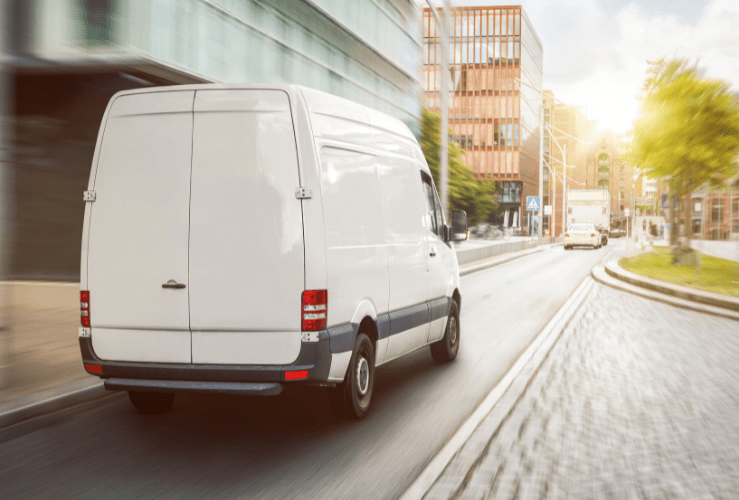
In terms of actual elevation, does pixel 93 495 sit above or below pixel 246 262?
below

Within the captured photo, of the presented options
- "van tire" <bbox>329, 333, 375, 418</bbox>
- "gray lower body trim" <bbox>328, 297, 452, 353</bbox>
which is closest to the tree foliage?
"gray lower body trim" <bbox>328, 297, 452, 353</bbox>

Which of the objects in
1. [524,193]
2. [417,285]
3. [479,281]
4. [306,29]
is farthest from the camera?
[524,193]

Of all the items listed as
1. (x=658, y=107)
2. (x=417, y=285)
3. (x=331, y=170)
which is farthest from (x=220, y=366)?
(x=658, y=107)

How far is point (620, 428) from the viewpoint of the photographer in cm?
593

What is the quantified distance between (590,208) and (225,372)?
51.1 metres

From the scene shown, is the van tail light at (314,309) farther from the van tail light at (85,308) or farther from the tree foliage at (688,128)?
the tree foliage at (688,128)

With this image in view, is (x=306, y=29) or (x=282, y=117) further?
(x=306, y=29)

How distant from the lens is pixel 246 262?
5402mm

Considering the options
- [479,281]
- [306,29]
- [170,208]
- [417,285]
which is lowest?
[479,281]

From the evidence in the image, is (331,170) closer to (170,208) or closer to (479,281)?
(170,208)

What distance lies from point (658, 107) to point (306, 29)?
10.8m

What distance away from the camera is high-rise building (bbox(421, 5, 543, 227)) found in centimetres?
9300

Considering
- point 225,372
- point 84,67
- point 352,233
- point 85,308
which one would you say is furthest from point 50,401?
point 84,67

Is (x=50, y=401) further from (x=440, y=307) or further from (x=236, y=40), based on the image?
(x=236, y=40)
